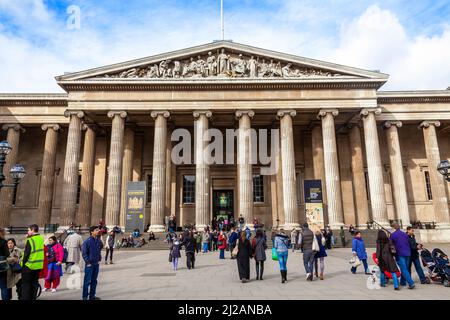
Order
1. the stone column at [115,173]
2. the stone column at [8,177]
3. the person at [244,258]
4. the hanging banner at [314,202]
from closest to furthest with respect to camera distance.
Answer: the person at [244,258] → the hanging banner at [314,202] → the stone column at [115,173] → the stone column at [8,177]

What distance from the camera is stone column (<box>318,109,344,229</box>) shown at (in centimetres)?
2453

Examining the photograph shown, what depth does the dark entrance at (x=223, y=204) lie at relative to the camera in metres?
31.3

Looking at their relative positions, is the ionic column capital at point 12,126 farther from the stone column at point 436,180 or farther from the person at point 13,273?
the stone column at point 436,180

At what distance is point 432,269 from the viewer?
898cm

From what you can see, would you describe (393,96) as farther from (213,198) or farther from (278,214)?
(213,198)

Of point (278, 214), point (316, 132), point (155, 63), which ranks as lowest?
point (278, 214)

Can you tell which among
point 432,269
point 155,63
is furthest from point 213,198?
point 432,269

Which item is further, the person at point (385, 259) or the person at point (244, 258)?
the person at point (244, 258)

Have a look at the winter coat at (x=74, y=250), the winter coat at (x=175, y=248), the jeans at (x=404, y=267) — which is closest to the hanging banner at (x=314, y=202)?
the winter coat at (x=175, y=248)

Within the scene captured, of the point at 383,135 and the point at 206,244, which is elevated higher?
the point at 383,135

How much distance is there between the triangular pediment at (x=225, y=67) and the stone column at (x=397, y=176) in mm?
5285

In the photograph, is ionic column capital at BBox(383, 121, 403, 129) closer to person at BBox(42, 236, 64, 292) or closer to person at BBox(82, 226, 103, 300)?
person at BBox(82, 226, 103, 300)

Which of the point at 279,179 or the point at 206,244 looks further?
the point at 279,179
